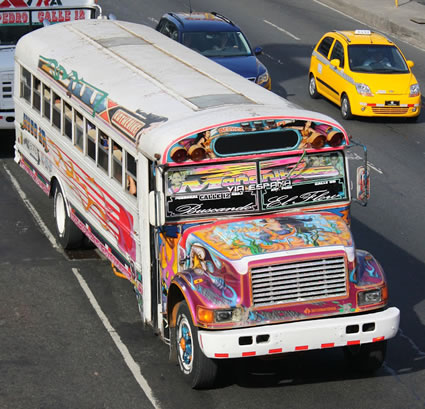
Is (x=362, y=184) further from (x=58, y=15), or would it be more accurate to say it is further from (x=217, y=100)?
(x=58, y=15)

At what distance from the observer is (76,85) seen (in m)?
13.3

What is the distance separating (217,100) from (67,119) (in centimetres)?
316

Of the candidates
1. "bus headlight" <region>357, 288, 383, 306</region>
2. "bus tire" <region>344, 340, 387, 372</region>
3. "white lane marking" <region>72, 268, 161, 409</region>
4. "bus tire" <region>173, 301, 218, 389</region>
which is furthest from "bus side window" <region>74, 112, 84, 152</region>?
"bus headlight" <region>357, 288, 383, 306</region>

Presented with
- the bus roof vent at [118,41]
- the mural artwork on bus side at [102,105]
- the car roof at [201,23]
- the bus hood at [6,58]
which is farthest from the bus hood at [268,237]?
the car roof at [201,23]

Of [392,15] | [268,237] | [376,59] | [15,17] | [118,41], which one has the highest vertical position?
[118,41]

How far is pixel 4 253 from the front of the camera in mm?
14812

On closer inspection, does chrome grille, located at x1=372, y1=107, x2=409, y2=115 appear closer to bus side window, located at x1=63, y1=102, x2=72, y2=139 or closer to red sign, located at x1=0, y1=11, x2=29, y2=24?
red sign, located at x1=0, y1=11, x2=29, y2=24

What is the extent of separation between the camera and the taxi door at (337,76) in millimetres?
23094

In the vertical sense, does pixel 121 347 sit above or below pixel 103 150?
below

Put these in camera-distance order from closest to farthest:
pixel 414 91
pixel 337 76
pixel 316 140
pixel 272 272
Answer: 1. pixel 272 272
2. pixel 316 140
3. pixel 414 91
4. pixel 337 76

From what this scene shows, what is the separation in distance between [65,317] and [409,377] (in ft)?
13.6

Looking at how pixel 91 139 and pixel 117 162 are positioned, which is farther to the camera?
pixel 91 139

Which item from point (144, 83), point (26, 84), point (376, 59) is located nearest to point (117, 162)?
point (144, 83)

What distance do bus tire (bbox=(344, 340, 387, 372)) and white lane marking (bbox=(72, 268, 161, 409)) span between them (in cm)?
216
